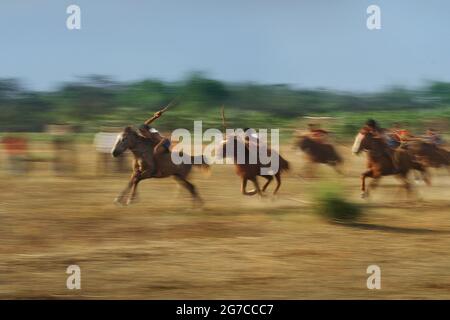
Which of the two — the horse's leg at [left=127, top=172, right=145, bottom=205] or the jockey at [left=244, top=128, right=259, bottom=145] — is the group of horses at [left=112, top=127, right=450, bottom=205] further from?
the jockey at [left=244, top=128, right=259, bottom=145]

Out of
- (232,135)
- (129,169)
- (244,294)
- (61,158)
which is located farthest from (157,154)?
(61,158)

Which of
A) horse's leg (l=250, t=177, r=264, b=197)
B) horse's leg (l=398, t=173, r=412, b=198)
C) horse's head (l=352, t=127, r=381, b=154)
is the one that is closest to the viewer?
horse's leg (l=250, t=177, r=264, b=197)

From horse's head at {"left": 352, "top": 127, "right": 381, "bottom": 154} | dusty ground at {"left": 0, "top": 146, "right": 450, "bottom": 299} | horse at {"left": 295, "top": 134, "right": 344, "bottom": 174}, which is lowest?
dusty ground at {"left": 0, "top": 146, "right": 450, "bottom": 299}

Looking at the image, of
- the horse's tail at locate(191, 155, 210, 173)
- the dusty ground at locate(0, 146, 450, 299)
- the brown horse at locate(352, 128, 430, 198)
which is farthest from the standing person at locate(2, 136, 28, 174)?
the brown horse at locate(352, 128, 430, 198)

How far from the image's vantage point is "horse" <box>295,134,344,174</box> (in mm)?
17312

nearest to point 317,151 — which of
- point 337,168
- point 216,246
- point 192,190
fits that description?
point 337,168

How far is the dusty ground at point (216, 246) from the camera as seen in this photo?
7523 millimetres

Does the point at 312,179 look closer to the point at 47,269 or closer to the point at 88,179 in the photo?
the point at 88,179

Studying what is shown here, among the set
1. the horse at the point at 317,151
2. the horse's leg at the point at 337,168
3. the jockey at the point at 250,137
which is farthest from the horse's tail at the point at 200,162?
the horse's leg at the point at 337,168

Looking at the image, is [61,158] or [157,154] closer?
[157,154]

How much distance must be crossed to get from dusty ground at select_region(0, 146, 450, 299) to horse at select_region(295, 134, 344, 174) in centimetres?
241

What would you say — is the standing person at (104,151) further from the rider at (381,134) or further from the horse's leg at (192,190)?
the rider at (381,134)
